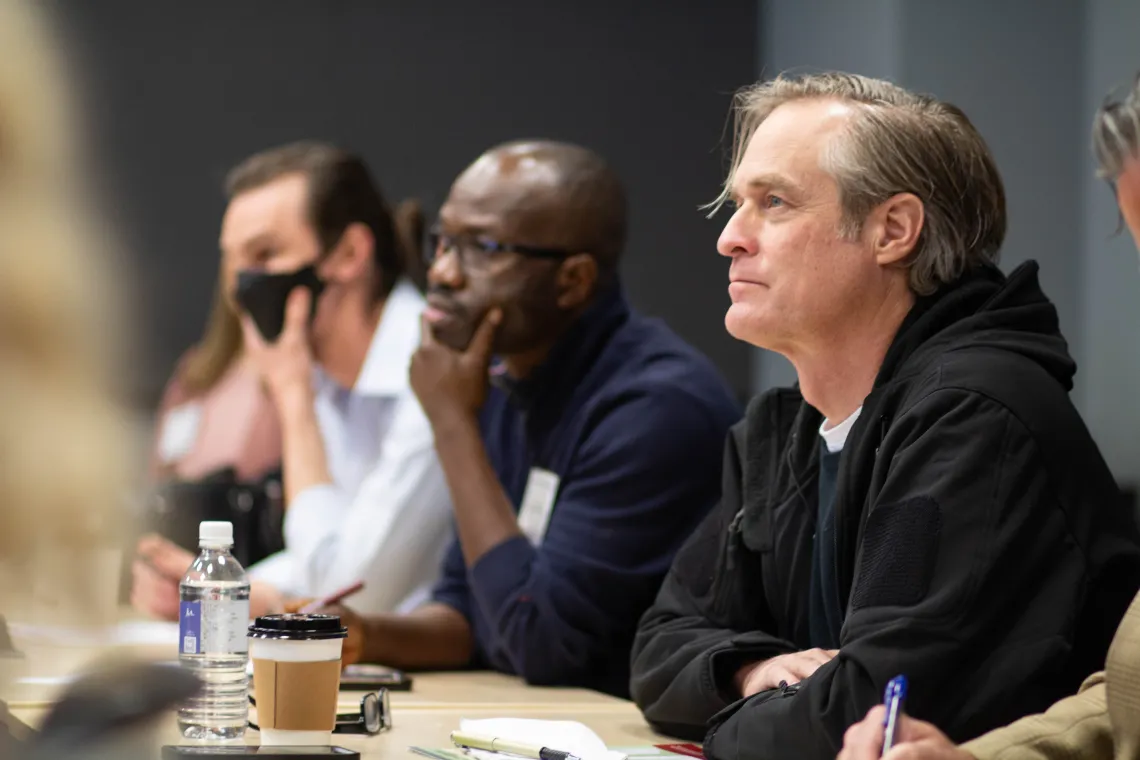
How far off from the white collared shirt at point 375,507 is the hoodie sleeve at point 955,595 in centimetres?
177

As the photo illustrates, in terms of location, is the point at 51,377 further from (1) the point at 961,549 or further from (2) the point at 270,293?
(2) the point at 270,293

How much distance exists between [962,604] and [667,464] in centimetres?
116

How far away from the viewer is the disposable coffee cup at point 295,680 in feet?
5.49

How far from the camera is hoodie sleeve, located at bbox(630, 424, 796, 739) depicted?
6.34 ft

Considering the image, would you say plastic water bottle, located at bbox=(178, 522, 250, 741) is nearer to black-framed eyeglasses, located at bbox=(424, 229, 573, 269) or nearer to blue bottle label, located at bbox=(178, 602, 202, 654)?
blue bottle label, located at bbox=(178, 602, 202, 654)

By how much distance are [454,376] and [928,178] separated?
1275 millimetres

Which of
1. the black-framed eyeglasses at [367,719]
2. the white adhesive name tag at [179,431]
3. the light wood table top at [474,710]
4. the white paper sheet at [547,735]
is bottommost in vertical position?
the white adhesive name tag at [179,431]

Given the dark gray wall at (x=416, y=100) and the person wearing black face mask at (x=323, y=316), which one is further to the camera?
the dark gray wall at (x=416, y=100)

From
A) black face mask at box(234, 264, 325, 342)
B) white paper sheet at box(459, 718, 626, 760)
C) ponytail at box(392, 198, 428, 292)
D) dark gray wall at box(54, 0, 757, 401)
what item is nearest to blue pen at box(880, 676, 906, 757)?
white paper sheet at box(459, 718, 626, 760)

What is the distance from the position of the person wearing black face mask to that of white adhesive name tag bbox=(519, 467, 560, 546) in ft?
2.47

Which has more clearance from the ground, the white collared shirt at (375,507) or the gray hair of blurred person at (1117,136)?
the gray hair of blurred person at (1117,136)

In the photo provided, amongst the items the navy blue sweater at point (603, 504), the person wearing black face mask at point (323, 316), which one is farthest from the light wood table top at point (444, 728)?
the person wearing black face mask at point (323, 316)

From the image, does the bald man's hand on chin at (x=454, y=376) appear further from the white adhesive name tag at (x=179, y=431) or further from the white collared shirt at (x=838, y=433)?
the white adhesive name tag at (x=179, y=431)

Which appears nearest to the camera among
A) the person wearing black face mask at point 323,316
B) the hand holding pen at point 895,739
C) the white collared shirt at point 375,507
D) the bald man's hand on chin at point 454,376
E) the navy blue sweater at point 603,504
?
the hand holding pen at point 895,739
